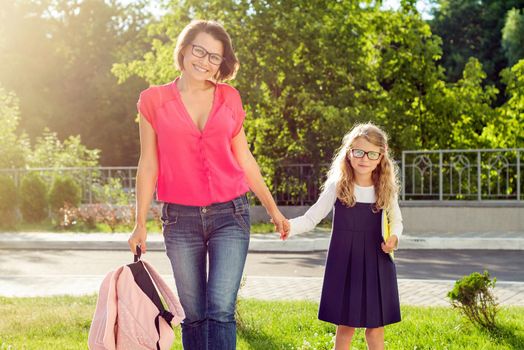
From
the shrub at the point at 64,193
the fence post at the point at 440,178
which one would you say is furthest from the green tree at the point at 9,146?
the fence post at the point at 440,178

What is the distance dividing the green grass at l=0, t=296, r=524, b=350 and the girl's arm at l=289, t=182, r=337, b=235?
142 centimetres

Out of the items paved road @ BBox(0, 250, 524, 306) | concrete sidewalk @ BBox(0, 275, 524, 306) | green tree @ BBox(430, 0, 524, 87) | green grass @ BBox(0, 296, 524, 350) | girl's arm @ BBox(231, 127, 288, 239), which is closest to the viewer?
girl's arm @ BBox(231, 127, 288, 239)

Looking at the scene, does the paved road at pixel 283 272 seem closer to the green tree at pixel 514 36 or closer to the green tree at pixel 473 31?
the green tree at pixel 514 36

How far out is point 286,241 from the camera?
15.4m

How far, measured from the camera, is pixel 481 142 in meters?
20.7

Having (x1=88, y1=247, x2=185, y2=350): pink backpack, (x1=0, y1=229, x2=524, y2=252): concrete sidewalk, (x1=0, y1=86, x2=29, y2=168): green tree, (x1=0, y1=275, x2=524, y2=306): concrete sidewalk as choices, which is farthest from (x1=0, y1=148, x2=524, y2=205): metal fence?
(x1=88, y1=247, x2=185, y2=350): pink backpack

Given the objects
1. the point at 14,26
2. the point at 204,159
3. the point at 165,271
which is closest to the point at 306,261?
the point at 165,271

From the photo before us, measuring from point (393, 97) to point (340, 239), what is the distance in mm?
16542

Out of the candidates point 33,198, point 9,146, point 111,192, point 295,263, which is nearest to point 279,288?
point 295,263

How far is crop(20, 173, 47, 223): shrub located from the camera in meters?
22.5

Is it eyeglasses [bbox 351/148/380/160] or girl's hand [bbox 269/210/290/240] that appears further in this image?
eyeglasses [bbox 351/148/380/160]

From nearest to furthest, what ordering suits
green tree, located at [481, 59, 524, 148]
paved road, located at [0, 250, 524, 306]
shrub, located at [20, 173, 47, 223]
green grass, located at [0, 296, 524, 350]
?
1. green grass, located at [0, 296, 524, 350]
2. paved road, located at [0, 250, 524, 306]
3. green tree, located at [481, 59, 524, 148]
4. shrub, located at [20, 173, 47, 223]

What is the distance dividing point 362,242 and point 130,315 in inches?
60.5

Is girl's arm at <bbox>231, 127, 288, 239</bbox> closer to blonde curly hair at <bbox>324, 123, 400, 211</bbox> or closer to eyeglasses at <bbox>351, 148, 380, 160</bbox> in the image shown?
blonde curly hair at <bbox>324, 123, 400, 211</bbox>
